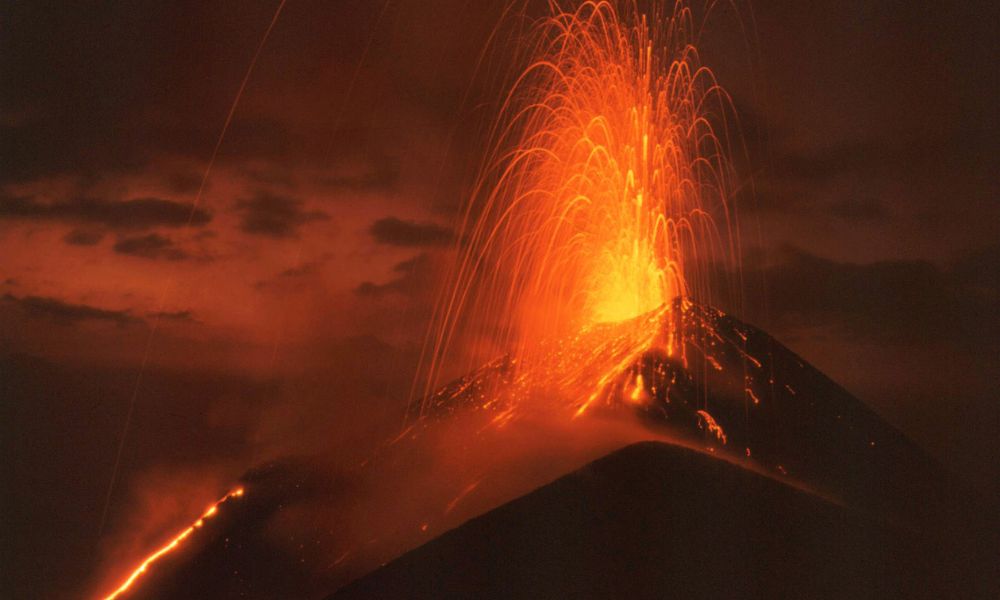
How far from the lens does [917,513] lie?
17766 mm

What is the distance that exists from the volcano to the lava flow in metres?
Answer: 0.16

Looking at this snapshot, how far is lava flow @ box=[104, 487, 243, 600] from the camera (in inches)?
674

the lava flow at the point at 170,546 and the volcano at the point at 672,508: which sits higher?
the lava flow at the point at 170,546

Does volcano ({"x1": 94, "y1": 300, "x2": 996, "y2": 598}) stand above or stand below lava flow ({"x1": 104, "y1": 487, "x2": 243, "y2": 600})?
below

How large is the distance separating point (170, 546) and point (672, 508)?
10369 millimetres

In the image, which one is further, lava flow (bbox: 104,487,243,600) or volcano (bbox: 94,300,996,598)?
lava flow (bbox: 104,487,243,600)

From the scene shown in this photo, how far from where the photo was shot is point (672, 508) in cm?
1463

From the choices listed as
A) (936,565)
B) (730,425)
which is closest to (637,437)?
(730,425)

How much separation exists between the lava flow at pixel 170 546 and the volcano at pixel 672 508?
0.16 meters

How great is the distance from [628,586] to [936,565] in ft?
19.6

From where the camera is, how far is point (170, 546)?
58.9ft

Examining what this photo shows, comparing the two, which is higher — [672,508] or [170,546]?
[170,546]

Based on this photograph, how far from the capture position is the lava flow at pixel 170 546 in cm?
1711

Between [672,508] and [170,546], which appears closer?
[672,508]
